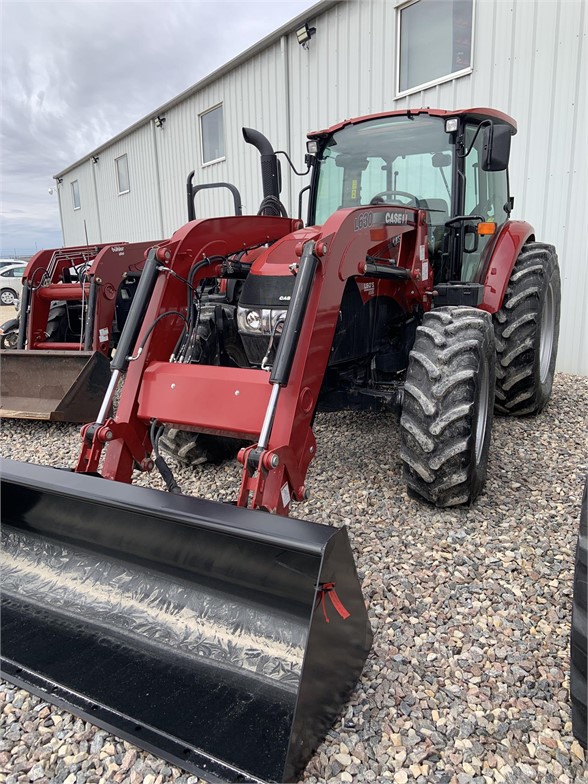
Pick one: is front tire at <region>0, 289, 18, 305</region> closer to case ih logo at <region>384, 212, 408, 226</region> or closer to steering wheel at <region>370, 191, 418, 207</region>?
steering wheel at <region>370, 191, 418, 207</region>

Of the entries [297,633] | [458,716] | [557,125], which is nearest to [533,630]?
[458,716]

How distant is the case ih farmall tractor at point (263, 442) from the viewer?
1.92 m

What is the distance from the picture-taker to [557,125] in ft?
20.1

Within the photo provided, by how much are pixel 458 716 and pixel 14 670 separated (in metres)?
1.64

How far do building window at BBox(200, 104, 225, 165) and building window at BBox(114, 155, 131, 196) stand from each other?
4783mm

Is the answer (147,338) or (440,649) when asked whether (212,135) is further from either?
(440,649)

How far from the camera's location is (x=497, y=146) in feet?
11.4

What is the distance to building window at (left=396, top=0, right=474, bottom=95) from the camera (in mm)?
6652

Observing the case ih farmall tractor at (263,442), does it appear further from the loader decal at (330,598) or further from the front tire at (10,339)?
the front tire at (10,339)

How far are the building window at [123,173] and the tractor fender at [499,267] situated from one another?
1382cm

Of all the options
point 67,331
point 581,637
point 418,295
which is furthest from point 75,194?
point 581,637

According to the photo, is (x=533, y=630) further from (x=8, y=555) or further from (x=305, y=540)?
(x=8, y=555)

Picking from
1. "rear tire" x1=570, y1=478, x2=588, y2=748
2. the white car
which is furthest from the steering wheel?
the white car

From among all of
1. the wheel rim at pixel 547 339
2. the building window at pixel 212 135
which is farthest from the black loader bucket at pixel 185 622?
the building window at pixel 212 135
